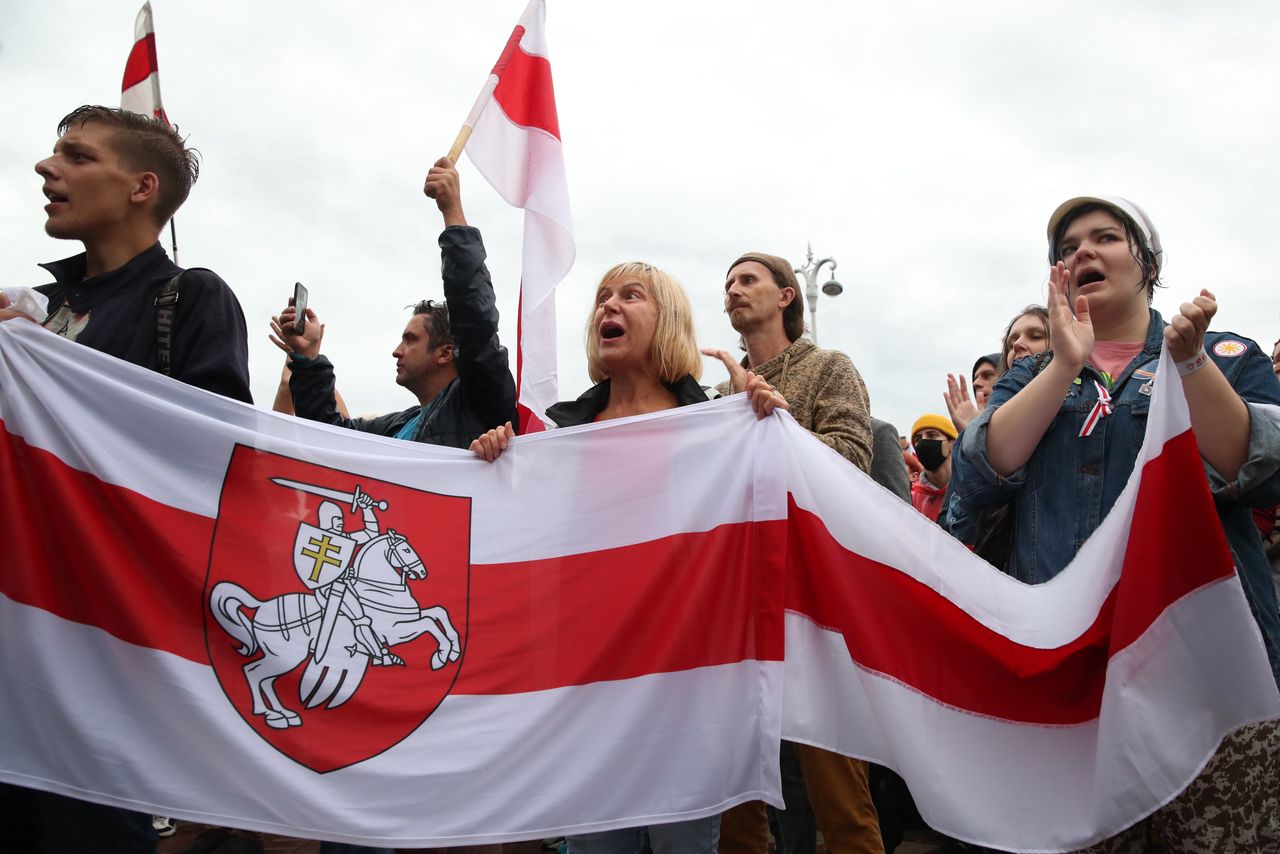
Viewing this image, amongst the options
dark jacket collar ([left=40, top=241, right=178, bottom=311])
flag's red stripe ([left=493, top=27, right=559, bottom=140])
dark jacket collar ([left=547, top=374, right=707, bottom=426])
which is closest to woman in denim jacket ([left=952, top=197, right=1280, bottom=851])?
dark jacket collar ([left=547, top=374, right=707, bottom=426])

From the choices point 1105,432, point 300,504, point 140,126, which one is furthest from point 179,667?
point 1105,432

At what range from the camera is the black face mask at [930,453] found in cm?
548

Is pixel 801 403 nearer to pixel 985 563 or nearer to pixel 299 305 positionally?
pixel 985 563

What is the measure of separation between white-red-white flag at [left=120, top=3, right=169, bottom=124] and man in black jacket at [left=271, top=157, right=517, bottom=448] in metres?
1.15

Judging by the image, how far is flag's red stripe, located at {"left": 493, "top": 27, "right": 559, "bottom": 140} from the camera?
410cm

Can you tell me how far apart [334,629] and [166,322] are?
39.8 inches

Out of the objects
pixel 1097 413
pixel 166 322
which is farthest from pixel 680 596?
→ pixel 166 322

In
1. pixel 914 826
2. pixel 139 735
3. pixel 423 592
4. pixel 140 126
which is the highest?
pixel 140 126

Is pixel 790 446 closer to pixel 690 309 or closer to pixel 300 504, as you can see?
pixel 690 309

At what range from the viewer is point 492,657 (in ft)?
9.02

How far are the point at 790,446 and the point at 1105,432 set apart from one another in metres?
0.84

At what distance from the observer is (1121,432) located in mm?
2553

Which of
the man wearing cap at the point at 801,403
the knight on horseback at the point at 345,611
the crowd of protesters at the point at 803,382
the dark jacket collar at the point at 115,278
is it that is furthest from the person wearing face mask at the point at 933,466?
the dark jacket collar at the point at 115,278

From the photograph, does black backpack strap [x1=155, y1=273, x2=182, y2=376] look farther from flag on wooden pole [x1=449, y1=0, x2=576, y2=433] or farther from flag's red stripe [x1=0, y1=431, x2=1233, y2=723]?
flag on wooden pole [x1=449, y1=0, x2=576, y2=433]
